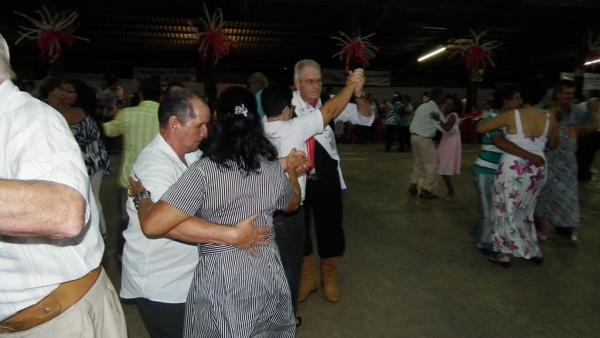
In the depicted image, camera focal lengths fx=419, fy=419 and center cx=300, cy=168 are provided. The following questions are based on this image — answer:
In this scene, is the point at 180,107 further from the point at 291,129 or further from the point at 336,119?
the point at 336,119

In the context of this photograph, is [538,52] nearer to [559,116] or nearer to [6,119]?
[559,116]

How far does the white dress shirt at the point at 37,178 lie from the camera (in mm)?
913

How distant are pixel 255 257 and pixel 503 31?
16.6 metres

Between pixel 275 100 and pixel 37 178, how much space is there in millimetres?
1472

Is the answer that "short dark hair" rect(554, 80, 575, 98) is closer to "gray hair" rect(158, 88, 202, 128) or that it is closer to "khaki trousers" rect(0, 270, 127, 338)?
"gray hair" rect(158, 88, 202, 128)

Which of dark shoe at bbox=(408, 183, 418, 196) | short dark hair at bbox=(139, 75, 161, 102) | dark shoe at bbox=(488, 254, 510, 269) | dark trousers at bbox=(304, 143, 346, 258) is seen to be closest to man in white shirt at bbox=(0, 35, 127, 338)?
dark trousers at bbox=(304, 143, 346, 258)

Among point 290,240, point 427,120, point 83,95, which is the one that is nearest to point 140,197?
point 290,240

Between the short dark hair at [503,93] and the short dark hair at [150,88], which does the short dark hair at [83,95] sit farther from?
the short dark hair at [503,93]

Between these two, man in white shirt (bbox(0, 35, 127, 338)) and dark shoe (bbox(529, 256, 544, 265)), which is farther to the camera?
dark shoe (bbox(529, 256, 544, 265))

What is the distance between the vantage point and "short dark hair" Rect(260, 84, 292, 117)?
2236 mm

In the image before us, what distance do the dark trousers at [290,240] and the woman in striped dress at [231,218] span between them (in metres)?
0.72

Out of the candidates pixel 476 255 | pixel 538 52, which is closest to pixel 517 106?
pixel 476 255

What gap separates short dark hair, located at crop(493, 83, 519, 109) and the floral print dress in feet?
0.85

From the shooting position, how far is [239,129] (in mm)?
1520
